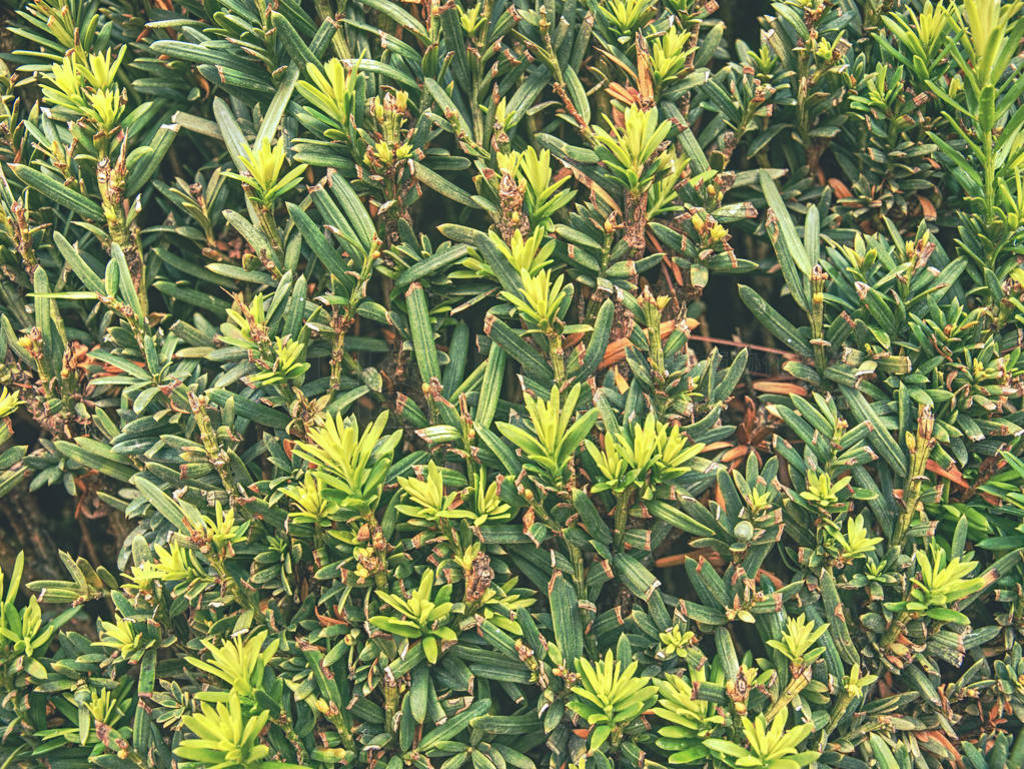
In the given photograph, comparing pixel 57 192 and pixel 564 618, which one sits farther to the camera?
pixel 57 192

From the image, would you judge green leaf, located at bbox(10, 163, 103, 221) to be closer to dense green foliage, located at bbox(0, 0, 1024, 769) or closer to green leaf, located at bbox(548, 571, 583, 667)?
dense green foliage, located at bbox(0, 0, 1024, 769)

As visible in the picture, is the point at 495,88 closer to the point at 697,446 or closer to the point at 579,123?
the point at 579,123

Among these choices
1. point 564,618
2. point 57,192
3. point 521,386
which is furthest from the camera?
point 57,192

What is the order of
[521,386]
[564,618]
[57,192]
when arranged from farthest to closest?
[57,192]
[521,386]
[564,618]

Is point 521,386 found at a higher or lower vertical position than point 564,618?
higher

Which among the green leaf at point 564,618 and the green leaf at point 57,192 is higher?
the green leaf at point 57,192

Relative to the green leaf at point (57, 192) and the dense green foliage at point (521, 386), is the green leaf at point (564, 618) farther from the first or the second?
the green leaf at point (57, 192)

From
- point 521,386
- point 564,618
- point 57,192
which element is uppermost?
point 57,192

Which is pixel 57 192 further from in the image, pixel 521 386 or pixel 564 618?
pixel 564 618

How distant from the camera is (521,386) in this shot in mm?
1893

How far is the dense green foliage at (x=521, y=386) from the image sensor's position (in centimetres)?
175

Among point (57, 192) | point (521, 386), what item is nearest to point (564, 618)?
point (521, 386)

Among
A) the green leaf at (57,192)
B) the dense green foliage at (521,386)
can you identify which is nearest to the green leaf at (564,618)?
the dense green foliage at (521,386)

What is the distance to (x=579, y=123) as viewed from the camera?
196cm
